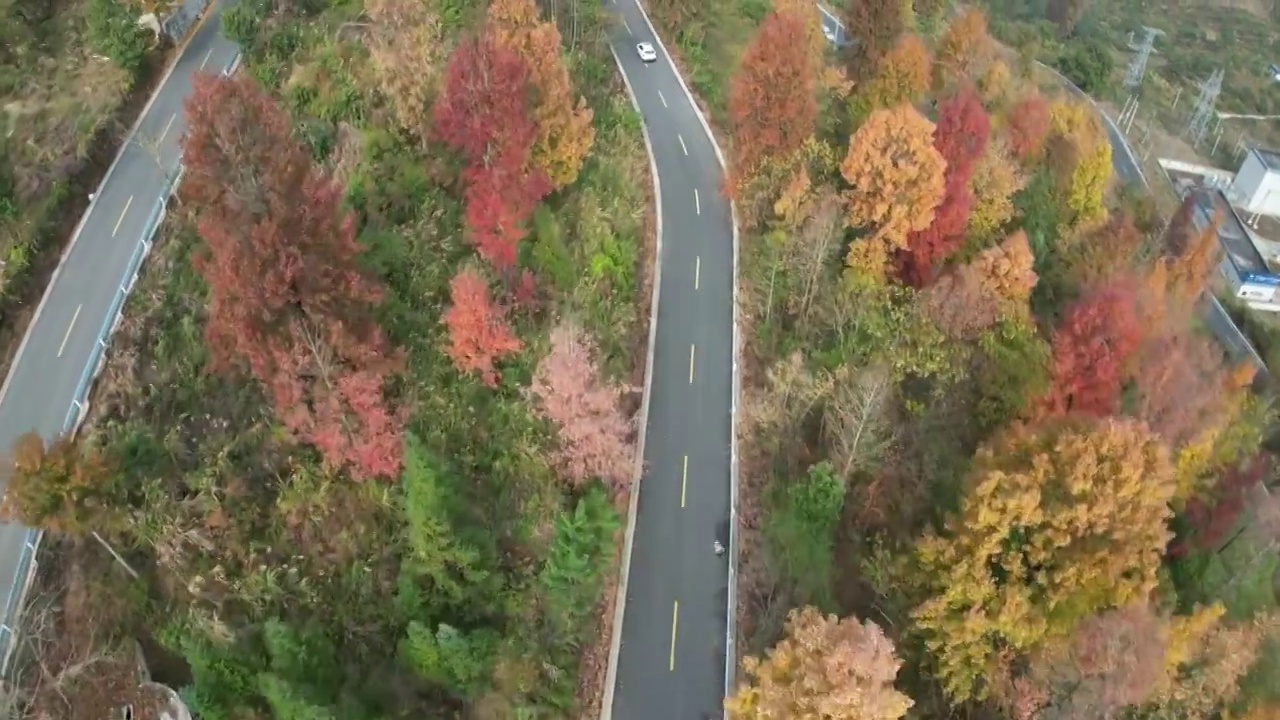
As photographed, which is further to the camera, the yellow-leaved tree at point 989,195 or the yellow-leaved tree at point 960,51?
the yellow-leaved tree at point 960,51

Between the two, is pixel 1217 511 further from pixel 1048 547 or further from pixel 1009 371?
pixel 1048 547

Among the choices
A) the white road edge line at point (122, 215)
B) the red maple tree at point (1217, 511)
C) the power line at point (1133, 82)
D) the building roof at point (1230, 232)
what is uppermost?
the white road edge line at point (122, 215)

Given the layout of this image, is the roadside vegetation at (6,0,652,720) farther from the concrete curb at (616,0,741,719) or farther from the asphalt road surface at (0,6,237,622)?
the concrete curb at (616,0,741,719)

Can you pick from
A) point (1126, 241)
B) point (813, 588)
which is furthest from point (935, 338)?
point (1126, 241)

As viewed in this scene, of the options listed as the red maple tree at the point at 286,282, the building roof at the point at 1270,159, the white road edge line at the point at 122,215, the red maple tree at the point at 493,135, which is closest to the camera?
the red maple tree at the point at 286,282

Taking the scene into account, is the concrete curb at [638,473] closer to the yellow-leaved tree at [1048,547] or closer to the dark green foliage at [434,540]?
the dark green foliage at [434,540]

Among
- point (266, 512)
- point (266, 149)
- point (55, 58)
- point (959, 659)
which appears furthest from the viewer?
point (55, 58)

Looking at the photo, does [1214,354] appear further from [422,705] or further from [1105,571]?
[422,705]

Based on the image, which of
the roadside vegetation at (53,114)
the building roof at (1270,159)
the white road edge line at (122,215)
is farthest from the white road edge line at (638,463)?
the building roof at (1270,159)
